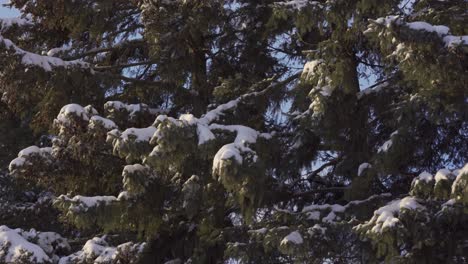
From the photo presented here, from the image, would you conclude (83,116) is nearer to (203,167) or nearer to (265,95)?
(203,167)

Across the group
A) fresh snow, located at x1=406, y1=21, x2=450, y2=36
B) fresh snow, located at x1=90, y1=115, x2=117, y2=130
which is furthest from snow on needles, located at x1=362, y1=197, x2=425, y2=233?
fresh snow, located at x1=90, y1=115, x2=117, y2=130

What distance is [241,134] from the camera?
6129mm

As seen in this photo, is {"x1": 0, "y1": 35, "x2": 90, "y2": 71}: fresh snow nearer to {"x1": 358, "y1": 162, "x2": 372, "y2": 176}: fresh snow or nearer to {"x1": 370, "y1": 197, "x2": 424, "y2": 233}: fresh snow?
{"x1": 358, "y1": 162, "x2": 372, "y2": 176}: fresh snow

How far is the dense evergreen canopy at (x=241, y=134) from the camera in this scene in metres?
5.70

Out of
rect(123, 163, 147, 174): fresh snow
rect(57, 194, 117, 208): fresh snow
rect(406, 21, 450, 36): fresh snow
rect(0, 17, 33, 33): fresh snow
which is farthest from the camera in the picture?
rect(0, 17, 33, 33): fresh snow

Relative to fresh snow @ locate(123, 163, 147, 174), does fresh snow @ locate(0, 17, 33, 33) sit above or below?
above

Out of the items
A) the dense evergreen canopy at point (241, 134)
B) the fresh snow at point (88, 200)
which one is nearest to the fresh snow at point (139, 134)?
the dense evergreen canopy at point (241, 134)

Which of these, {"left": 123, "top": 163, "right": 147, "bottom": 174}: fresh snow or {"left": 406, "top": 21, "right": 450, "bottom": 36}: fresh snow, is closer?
{"left": 406, "top": 21, "right": 450, "bottom": 36}: fresh snow

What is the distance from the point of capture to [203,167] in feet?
21.5

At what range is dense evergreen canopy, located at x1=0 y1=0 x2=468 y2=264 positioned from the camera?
5.70 m

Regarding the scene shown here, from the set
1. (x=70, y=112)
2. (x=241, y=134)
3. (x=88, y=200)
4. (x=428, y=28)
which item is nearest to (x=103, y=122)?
(x=70, y=112)

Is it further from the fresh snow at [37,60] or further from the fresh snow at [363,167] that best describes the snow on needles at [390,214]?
the fresh snow at [37,60]

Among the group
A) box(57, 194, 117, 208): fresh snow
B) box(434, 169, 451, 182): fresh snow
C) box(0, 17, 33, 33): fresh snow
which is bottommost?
box(57, 194, 117, 208): fresh snow

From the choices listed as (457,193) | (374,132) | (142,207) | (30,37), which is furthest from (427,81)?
(30,37)
